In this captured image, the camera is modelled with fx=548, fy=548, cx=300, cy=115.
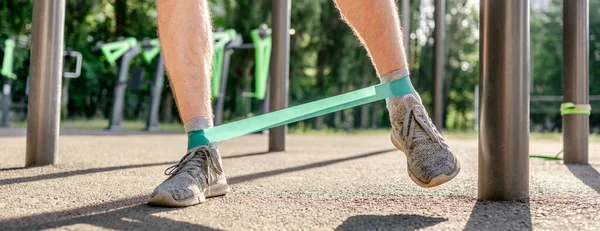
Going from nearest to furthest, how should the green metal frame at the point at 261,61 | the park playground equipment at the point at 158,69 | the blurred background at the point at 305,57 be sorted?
1. the green metal frame at the point at 261,61
2. the park playground equipment at the point at 158,69
3. the blurred background at the point at 305,57

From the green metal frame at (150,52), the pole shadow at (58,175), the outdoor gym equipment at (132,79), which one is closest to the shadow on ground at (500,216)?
the pole shadow at (58,175)

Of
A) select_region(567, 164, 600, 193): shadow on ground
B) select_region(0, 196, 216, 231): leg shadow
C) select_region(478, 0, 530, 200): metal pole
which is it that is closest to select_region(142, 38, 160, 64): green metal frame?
select_region(567, 164, 600, 193): shadow on ground

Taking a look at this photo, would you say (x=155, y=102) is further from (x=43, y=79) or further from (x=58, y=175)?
(x=58, y=175)

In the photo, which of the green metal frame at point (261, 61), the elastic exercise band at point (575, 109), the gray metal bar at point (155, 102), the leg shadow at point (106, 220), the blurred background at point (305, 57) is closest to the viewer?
the leg shadow at point (106, 220)

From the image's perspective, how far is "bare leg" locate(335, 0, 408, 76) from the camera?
3.36 feet

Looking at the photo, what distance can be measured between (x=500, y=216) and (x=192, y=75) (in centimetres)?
60

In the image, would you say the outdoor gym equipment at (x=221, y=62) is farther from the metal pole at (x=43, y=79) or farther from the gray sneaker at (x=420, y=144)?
the gray sneaker at (x=420, y=144)

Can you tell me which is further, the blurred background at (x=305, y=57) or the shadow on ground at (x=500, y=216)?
the blurred background at (x=305, y=57)

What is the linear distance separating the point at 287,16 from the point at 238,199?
4.92ft

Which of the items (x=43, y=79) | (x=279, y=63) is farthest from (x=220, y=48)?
(x=43, y=79)

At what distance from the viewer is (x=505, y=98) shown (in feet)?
2.95

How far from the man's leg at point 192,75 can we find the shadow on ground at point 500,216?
46 cm

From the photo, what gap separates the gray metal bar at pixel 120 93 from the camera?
18.3 feet

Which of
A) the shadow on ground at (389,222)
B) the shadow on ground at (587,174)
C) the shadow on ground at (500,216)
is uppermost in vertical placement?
the shadow on ground at (587,174)
